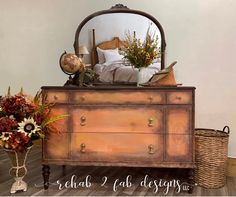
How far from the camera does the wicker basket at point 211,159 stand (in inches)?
113

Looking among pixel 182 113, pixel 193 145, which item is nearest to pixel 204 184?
pixel 193 145

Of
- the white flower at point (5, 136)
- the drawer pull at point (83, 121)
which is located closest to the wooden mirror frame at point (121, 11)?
the drawer pull at point (83, 121)

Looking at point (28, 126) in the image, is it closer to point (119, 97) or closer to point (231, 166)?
point (119, 97)

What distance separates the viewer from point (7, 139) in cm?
261

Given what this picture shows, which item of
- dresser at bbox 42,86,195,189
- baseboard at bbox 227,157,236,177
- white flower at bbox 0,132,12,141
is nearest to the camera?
white flower at bbox 0,132,12,141

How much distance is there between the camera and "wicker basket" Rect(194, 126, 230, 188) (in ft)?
9.46

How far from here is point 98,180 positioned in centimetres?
313

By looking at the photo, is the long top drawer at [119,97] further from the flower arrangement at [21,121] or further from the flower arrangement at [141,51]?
the flower arrangement at [141,51]

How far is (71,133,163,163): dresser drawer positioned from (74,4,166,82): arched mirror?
0.72 metres

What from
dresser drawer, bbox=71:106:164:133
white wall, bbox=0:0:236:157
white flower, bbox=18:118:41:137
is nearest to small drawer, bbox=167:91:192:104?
dresser drawer, bbox=71:106:164:133

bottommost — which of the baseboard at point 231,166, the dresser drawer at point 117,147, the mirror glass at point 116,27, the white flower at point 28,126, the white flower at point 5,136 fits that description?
the baseboard at point 231,166

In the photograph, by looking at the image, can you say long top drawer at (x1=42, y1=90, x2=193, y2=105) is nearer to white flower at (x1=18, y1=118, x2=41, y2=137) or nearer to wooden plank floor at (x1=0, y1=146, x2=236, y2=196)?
white flower at (x1=18, y1=118, x2=41, y2=137)

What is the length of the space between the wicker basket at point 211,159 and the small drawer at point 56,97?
121cm

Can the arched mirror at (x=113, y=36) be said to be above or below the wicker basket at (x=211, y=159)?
above
